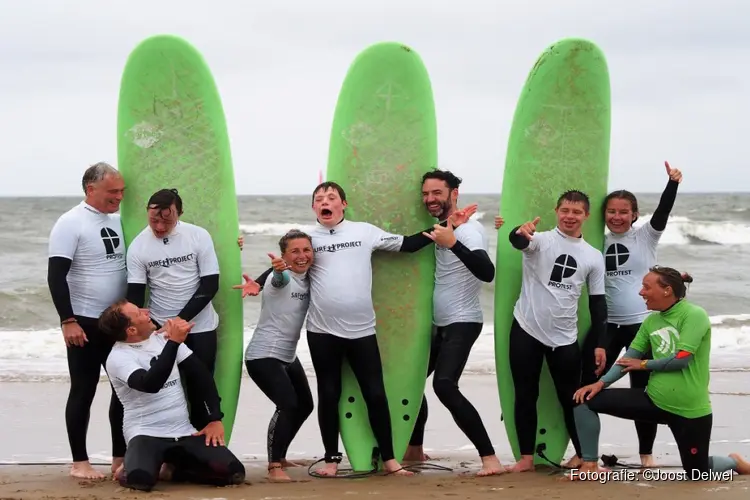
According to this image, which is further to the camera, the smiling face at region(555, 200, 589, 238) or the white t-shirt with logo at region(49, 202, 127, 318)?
the smiling face at region(555, 200, 589, 238)

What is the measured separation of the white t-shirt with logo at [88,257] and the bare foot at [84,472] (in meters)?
0.76

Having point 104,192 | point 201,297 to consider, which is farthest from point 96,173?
point 201,297

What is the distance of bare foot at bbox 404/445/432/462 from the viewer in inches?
221

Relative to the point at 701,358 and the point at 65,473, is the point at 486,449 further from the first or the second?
the point at 65,473

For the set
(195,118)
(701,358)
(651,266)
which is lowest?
(701,358)

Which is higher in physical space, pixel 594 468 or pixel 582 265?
pixel 582 265

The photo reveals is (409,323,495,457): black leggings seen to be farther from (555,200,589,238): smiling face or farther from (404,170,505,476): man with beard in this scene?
(555,200,589,238): smiling face

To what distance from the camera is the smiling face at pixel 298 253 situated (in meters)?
4.96

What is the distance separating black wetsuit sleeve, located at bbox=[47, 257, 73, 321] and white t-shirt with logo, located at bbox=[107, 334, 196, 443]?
13.1 inches

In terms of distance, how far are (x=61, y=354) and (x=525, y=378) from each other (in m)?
5.96

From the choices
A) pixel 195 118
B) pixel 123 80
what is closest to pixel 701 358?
pixel 195 118

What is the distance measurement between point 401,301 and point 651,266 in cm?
134

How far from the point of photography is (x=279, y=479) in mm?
4898

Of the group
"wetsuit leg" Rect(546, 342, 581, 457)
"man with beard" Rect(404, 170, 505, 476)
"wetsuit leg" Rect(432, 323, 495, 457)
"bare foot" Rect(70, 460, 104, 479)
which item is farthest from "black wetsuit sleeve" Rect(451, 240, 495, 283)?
"bare foot" Rect(70, 460, 104, 479)
